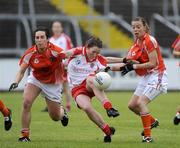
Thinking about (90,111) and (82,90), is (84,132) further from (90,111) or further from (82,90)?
(90,111)

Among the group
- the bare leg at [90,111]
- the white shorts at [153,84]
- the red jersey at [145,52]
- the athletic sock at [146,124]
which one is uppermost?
the red jersey at [145,52]

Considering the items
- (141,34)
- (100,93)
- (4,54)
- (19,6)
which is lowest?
(4,54)

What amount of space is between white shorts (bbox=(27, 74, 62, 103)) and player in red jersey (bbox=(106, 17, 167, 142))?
44.8 inches

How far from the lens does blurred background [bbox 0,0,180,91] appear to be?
3338cm

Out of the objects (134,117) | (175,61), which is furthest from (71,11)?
(134,117)

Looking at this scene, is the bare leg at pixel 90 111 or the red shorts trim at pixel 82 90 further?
the red shorts trim at pixel 82 90

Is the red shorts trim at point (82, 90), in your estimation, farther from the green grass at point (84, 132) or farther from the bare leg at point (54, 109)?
the green grass at point (84, 132)

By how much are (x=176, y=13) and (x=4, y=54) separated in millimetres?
8412

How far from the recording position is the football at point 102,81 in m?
12.2

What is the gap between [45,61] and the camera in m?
12.8

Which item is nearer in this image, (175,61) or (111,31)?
(175,61)

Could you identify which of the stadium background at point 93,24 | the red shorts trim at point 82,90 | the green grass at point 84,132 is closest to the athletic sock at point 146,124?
the green grass at point 84,132

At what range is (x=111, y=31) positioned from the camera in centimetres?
3488

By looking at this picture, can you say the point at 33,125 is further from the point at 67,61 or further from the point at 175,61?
the point at 175,61
